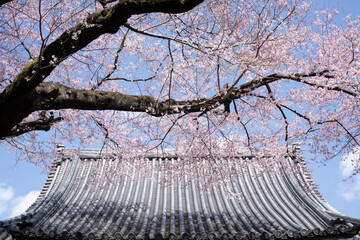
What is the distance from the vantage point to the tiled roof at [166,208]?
6.66m

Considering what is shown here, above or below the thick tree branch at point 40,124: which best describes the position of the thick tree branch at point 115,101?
below

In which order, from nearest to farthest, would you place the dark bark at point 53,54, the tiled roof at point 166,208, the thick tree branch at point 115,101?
the dark bark at point 53,54
the thick tree branch at point 115,101
the tiled roof at point 166,208

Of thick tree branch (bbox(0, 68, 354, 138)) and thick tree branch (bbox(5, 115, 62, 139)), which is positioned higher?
thick tree branch (bbox(5, 115, 62, 139))

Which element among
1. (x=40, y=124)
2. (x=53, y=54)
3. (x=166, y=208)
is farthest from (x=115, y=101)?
(x=166, y=208)

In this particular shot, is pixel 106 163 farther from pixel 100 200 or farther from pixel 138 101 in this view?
pixel 138 101

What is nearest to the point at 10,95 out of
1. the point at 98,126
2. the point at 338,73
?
the point at 98,126

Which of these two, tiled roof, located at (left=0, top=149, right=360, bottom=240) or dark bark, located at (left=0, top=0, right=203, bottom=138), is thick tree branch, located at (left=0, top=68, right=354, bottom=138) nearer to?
dark bark, located at (left=0, top=0, right=203, bottom=138)

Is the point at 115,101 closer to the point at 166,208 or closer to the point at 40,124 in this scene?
the point at 40,124

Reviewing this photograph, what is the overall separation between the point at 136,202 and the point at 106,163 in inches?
85.6

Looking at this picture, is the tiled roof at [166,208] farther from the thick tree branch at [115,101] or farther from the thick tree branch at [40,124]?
the thick tree branch at [115,101]

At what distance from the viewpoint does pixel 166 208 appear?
28.0 ft

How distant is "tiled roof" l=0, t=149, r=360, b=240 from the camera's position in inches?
262

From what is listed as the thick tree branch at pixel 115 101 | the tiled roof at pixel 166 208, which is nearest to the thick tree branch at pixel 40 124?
Answer: the thick tree branch at pixel 115 101

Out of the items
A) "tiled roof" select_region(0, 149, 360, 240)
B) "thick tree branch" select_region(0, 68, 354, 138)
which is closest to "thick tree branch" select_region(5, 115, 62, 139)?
"thick tree branch" select_region(0, 68, 354, 138)
